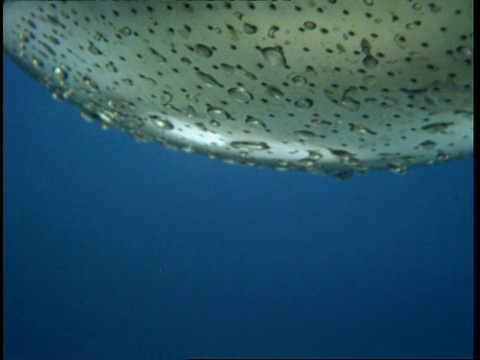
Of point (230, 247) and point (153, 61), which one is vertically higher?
point (230, 247)

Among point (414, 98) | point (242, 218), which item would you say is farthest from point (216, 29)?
point (242, 218)

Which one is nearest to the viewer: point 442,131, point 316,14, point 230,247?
point 316,14

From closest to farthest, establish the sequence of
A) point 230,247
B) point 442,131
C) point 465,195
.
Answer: point 442,131 < point 465,195 < point 230,247

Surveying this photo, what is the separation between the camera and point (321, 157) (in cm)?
143

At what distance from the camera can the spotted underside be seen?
833 millimetres

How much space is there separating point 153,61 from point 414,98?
1.56ft

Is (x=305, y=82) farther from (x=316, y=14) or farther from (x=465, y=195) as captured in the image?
(x=465, y=195)

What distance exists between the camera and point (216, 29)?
86 centimetres

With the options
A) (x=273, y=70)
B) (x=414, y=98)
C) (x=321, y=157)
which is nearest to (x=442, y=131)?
(x=414, y=98)

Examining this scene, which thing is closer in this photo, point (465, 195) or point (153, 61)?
point (153, 61)

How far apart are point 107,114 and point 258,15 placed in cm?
66

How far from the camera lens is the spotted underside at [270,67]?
0.83 m

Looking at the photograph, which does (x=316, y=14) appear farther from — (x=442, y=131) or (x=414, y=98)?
(x=442, y=131)

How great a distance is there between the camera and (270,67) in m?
0.93
